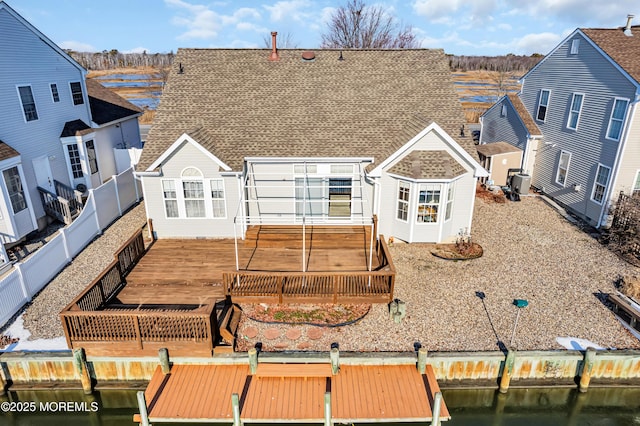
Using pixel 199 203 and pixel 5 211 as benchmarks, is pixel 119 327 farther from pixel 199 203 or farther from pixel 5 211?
pixel 5 211

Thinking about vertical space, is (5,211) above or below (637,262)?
above

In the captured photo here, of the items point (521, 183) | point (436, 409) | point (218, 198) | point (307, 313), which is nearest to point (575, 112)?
point (521, 183)

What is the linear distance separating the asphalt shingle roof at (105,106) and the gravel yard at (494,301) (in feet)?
59.2

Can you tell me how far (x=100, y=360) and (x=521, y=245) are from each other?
15.9 meters

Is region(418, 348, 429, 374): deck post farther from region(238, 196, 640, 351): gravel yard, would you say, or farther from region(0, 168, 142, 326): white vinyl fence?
region(0, 168, 142, 326): white vinyl fence

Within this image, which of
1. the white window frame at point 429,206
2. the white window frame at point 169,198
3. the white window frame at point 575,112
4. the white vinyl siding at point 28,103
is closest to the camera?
the white window frame at point 429,206

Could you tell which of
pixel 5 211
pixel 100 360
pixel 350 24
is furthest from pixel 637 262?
pixel 350 24

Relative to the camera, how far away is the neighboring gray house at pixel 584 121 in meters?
16.7

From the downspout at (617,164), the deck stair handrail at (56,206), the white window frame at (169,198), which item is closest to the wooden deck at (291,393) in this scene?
the white window frame at (169,198)

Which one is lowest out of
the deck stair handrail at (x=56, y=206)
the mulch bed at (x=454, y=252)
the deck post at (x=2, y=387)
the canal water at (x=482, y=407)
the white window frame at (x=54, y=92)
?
the canal water at (x=482, y=407)

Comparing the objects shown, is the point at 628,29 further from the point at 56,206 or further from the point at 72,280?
the point at 56,206

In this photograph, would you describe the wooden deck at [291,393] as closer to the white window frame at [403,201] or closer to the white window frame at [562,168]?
the white window frame at [403,201]

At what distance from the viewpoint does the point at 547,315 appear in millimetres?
12023

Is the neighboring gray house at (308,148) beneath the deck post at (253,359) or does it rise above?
above
